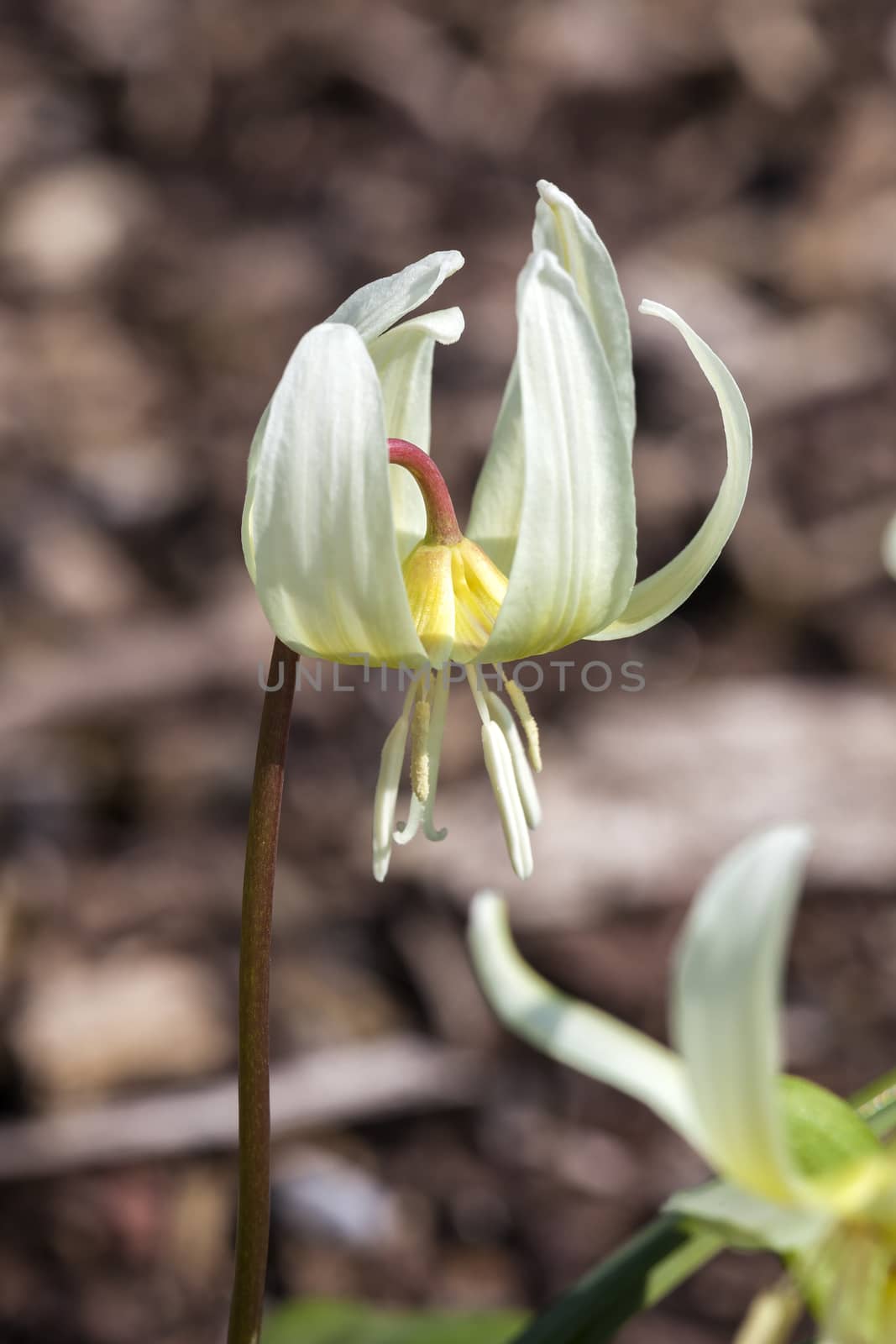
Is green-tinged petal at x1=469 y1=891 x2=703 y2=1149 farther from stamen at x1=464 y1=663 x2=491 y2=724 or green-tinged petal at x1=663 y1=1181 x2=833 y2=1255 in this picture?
stamen at x1=464 y1=663 x2=491 y2=724

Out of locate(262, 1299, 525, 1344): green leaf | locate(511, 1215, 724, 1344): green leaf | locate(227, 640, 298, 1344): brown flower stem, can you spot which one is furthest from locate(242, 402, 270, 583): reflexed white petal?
locate(262, 1299, 525, 1344): green leaf

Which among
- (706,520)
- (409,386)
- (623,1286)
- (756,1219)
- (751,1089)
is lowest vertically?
(623,1286)

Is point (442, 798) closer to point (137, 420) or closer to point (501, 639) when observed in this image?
point (137, 420)

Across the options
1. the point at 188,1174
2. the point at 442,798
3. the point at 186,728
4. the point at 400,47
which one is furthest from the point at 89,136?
the point at 188,1174

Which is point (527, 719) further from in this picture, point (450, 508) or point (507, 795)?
Answer: point (450, 508)

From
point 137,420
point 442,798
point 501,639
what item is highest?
point 137,420

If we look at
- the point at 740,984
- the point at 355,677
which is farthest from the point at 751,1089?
the point at 355,677

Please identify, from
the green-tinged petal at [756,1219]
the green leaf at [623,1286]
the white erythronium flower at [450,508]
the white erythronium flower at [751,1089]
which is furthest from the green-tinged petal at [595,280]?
the green leaf at [623,1286]
